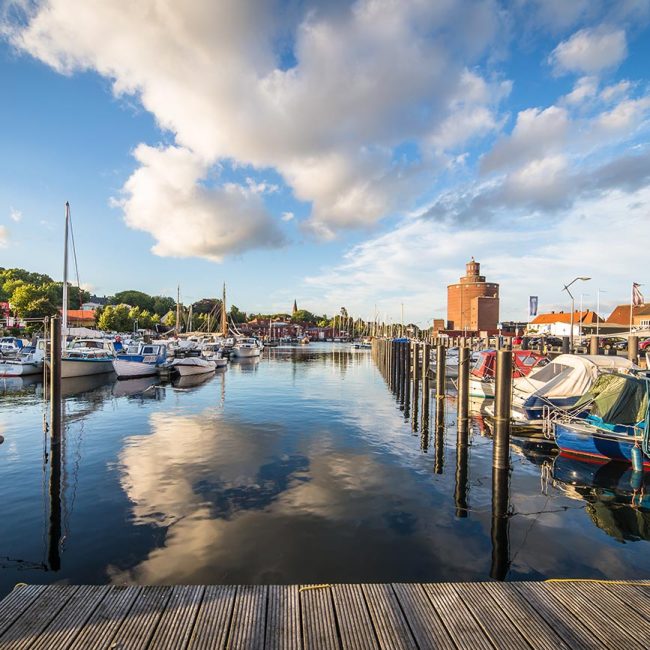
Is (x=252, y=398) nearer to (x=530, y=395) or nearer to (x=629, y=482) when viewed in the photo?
(x=530, y=395)

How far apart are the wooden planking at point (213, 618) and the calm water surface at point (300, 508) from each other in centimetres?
181

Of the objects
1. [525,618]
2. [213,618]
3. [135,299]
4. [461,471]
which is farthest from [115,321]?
[525,618]

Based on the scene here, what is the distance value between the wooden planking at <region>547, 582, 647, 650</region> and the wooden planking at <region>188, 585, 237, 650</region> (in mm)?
4631

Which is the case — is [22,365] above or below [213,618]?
below

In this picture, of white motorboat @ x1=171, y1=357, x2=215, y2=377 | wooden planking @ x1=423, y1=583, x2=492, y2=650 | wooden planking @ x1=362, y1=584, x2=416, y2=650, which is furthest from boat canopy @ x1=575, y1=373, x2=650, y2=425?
white motorboat @ x1=171, y1=357, x2=215, y2=377

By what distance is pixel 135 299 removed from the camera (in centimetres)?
17012

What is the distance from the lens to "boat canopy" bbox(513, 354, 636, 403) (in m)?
20.0

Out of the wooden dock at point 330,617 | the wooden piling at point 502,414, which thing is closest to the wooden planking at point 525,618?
the wooden dock at point 330,617

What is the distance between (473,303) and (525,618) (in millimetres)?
124410

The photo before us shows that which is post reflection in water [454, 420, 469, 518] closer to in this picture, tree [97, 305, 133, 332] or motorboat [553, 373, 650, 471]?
motorboat [553, 373, 650, 471]

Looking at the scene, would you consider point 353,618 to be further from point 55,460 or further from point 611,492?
point 55,460

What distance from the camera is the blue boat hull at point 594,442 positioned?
14.3 m

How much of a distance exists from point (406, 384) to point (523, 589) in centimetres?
2488

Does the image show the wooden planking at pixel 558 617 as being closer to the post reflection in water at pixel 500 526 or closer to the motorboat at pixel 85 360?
the post reflection in water at pixel 500 526
